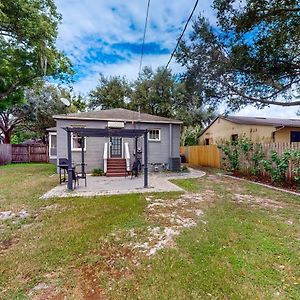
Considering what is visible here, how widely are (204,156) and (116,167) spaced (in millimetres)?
8064

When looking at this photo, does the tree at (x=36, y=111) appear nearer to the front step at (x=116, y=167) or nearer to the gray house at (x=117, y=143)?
the gray house at (x=117, y=143)

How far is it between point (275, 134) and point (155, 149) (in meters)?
8.36

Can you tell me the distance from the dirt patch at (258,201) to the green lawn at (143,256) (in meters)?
0.19

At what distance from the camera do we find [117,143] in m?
13.0

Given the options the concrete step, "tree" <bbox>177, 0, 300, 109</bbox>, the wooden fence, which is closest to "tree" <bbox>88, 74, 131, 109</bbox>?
the wooden fence

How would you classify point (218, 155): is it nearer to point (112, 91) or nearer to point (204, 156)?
point (204, 156)

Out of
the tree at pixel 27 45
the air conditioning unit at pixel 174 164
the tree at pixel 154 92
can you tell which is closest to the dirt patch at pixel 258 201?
the air conditioning unit at pixel 174 164

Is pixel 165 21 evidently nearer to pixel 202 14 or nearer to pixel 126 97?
pixel 202 14

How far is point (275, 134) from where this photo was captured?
14.2 m

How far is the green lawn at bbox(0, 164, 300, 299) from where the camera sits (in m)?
2.36

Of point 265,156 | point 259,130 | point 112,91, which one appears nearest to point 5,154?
point 112,91

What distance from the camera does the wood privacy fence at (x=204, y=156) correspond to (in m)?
15.0

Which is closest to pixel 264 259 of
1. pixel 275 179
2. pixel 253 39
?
pixel 275 179

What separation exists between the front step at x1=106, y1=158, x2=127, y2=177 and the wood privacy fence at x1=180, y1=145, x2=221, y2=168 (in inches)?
271
